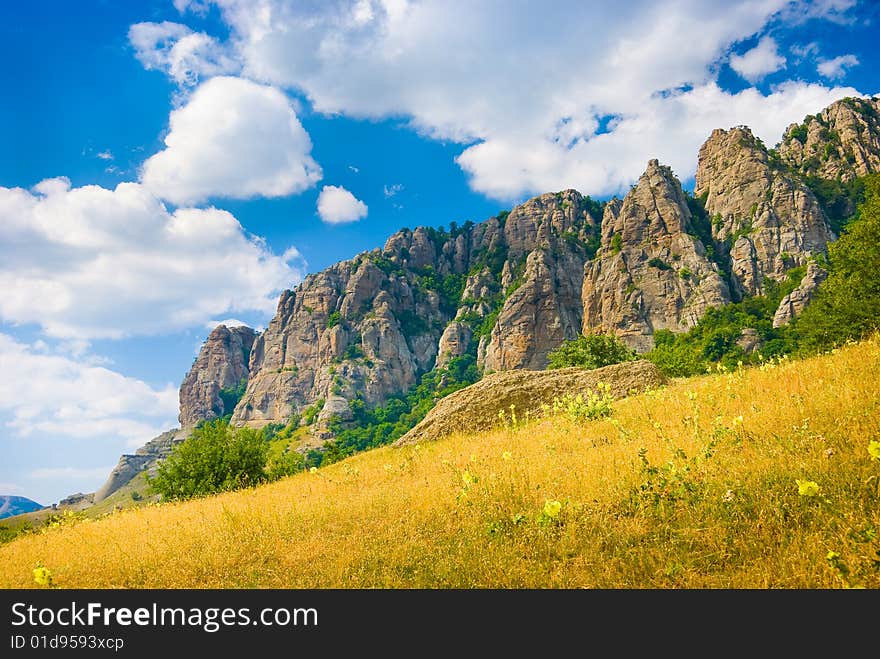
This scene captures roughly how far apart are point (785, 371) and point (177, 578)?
37.2ft

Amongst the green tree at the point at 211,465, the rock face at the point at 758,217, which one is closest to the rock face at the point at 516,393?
the green tree at the point at 211,465

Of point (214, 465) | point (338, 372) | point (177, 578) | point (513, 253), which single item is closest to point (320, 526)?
point (177, 578)

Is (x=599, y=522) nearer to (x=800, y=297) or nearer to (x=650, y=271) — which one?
(x=800, y=297)

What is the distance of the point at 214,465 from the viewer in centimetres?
1761

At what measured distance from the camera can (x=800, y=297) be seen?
3514 inches

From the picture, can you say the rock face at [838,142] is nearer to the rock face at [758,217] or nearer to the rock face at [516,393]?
the rock face at [758,217]

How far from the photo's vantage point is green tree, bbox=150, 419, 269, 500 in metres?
16.7

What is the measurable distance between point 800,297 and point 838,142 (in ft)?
282

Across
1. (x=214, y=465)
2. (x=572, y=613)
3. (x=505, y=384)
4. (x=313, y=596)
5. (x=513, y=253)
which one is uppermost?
(x=513, y=253)

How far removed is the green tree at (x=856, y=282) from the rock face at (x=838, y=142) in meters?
132

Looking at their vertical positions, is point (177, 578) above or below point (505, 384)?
below

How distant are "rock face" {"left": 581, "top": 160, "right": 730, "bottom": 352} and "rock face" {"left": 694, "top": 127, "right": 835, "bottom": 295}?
8.14 m

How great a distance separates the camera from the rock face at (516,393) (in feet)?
49.7

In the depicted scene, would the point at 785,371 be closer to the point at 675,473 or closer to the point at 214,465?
the point at 675,473
